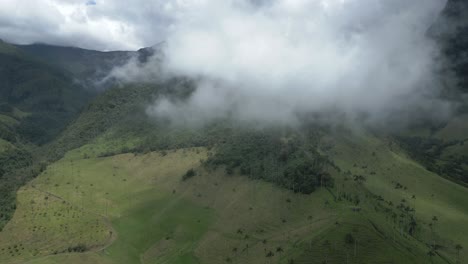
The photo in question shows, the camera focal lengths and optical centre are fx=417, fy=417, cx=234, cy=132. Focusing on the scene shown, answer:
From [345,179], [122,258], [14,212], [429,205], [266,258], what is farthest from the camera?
[429,205]

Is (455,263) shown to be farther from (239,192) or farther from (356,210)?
(239,192)

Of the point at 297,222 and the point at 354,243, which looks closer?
the point at 354,243

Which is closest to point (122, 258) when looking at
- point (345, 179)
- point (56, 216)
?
point (56, 216)

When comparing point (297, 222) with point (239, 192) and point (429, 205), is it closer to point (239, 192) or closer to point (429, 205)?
point (239, 192)

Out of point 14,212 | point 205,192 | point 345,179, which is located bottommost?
point 14,212

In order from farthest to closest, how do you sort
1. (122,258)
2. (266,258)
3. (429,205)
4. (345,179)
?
1. (429,205)
2. (345,179)
3. (122,258)
4. (266,258)

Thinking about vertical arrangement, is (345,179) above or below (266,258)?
above

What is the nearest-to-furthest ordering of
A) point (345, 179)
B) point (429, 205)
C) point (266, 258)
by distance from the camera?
point (266, 258)
point (345, 179)
point (429, 205)

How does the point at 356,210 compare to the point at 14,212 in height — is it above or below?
above

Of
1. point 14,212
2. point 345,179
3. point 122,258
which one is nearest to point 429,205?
point 345,179
